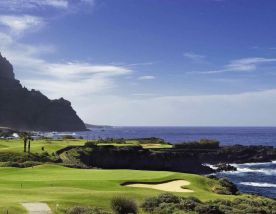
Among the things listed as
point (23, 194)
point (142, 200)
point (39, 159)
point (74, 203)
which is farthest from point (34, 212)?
point (39, 159)

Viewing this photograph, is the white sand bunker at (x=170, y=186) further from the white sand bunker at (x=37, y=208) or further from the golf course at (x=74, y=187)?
the white sand bunker at (x=37, y=208)

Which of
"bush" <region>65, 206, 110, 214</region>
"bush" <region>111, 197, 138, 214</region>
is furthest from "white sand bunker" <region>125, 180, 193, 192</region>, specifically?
"bush" <region>65, 206, 110, 214</region>

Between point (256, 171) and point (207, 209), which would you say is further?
point (256, 171)

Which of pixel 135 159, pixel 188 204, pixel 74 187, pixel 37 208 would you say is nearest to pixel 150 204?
pixel 188 204

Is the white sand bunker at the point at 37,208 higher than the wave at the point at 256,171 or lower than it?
higher

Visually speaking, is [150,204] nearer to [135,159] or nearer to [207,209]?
[207,209]

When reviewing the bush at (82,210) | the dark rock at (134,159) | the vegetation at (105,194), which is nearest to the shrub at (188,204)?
the vegetation at (105,194)

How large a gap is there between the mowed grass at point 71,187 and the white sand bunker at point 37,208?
1.16 feet

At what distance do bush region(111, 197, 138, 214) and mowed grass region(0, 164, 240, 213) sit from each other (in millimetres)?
932

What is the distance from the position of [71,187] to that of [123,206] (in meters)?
9.78

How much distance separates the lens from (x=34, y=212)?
24219mm

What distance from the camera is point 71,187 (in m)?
35.1

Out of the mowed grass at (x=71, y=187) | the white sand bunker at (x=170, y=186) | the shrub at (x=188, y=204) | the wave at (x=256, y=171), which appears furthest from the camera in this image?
the wave at (x=256, y=171)

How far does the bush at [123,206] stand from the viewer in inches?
1030
